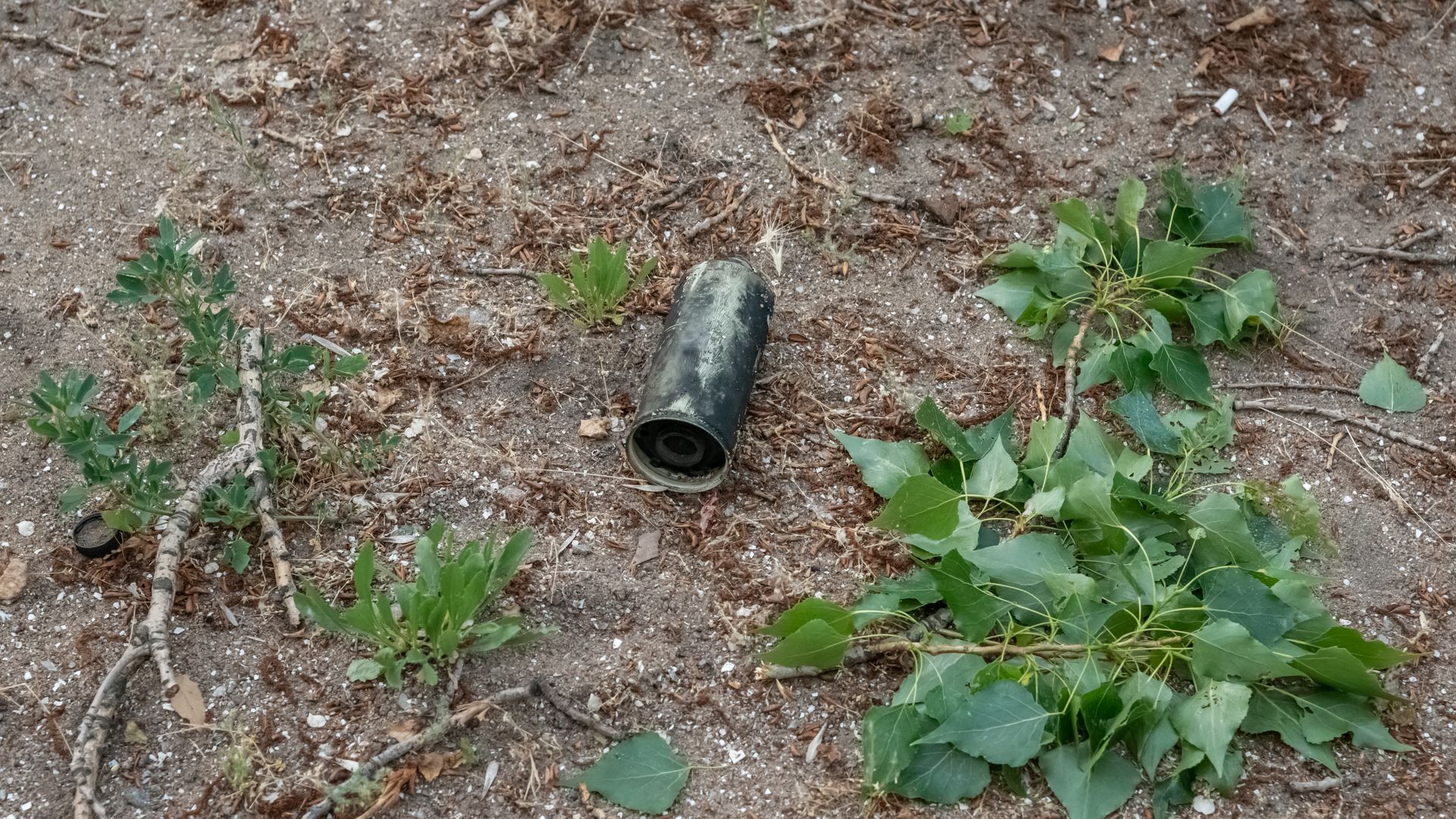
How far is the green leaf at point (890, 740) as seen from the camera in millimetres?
2287

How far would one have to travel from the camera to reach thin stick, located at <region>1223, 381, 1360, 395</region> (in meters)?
3.15

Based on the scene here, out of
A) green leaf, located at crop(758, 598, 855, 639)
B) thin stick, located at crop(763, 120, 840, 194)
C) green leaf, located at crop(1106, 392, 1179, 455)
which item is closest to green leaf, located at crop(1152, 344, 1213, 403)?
green leaf, located at crop(1106, 392, 1179, 455)

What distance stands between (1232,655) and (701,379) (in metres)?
1.29

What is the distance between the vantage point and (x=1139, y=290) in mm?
3250

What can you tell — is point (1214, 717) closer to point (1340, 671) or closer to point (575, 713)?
point (1340, 671)

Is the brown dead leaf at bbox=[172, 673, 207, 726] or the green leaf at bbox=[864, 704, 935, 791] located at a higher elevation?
the green leaf at bbox=[864, 704, 935, 791]

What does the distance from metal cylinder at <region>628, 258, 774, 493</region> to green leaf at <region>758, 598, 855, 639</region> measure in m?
0.49

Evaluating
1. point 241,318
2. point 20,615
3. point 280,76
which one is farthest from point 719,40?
point 20,615

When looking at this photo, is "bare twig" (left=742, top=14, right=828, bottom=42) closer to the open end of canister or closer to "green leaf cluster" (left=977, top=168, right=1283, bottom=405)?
"green leaf cluster" (left=977, top=168, right=1283, bottom=405)

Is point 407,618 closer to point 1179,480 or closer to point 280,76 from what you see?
point 1179,480

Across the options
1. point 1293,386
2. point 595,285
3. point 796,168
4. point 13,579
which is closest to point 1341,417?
point 1293,386

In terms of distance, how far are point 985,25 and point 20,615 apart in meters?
3.26

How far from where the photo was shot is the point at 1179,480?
9.22 feet

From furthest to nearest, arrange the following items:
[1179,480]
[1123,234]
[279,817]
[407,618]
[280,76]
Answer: [280,76] → [1123,234] → [1179,480] → [407,618] → [279,817]
